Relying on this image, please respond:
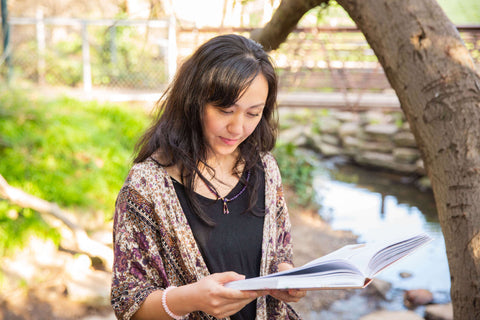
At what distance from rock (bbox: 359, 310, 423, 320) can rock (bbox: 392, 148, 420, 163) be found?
18.1 ft

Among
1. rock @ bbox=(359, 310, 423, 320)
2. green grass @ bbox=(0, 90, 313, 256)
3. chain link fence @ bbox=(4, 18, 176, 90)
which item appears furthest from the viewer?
chain link fence @ bbox=(4, 18, 176, 90)

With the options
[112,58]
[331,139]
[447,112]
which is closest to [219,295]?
[447,112]

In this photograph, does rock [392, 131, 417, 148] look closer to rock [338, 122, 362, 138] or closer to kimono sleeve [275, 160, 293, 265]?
rock [338, 122, 362, 138]

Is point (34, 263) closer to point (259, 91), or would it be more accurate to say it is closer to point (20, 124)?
point (20, 124)

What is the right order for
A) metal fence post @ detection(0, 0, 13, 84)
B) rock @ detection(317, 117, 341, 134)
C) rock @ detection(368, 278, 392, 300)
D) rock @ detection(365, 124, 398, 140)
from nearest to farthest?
rock @ detection(368, 278, 392, 300), metal fence post @ detection(0, 0, 13, 84), rock @ detection(365, 124, 398, 140), rock @ detection(317, 117, 341, 134)

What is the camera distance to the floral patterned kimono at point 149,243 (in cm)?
126

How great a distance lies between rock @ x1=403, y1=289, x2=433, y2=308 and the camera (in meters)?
4.39

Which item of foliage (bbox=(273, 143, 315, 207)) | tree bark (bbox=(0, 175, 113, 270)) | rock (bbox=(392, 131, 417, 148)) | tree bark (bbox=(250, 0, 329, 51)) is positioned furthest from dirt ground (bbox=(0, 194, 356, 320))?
rock (bbox=(392, 131, 417, 148))

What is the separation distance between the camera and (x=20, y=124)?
17.5ft

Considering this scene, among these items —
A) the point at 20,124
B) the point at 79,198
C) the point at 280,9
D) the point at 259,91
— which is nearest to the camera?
the point at 259,91

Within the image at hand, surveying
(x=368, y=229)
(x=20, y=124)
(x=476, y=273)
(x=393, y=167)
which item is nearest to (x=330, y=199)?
(x=368, y=229)

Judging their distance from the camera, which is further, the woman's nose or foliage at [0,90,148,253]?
foliage at [0,90,148,253]

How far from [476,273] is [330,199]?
592cm

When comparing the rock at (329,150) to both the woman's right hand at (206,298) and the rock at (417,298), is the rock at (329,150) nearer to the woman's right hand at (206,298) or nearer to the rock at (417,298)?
the rock at (417,298)
